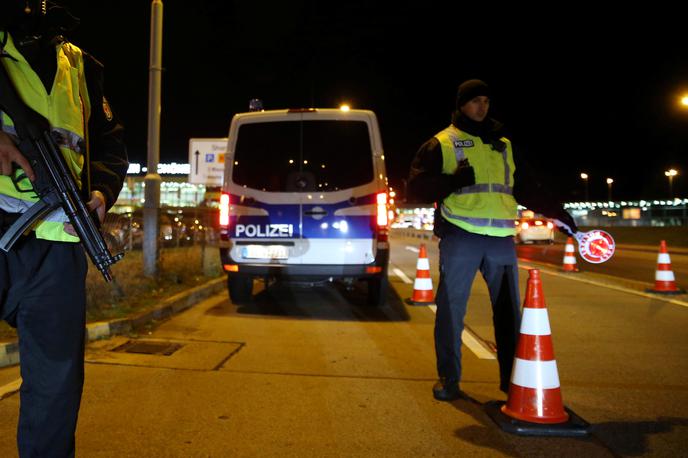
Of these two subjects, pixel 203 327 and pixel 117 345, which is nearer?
pixel 117 345

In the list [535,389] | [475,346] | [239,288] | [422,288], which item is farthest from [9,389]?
[422,288]

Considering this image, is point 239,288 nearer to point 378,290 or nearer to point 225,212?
point 225,212

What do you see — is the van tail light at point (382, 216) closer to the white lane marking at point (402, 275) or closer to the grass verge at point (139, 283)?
the grass verge at point (139, 283)

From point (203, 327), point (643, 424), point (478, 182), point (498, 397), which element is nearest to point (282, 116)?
point (203, 327)

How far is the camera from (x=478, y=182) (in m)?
4.02

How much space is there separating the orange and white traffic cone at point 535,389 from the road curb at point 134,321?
3.80m

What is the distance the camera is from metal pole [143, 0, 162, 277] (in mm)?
9086

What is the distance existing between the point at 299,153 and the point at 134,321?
9.35 feet

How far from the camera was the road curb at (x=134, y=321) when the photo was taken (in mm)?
4816

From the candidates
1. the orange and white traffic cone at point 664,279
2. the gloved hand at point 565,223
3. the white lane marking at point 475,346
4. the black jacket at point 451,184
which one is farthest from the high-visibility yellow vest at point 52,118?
the orange and white traffic cone at point 664,279

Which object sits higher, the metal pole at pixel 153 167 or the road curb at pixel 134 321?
the metal pole at pixel 153 167

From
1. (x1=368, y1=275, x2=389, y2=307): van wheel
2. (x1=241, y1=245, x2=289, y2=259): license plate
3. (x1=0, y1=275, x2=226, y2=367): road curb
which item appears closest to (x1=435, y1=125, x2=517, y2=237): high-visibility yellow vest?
(x1=241, y1=245, x2=289, y2=259): license plate

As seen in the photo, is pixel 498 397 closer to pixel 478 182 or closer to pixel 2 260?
pixel 478 182

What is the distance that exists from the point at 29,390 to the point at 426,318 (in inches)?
236
